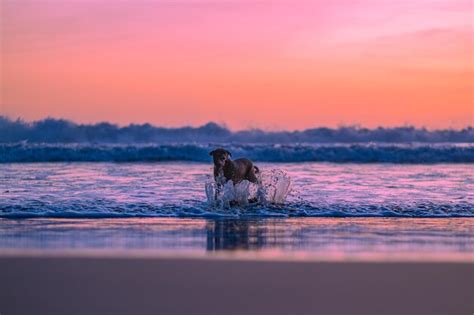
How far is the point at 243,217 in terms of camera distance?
11.6 meters

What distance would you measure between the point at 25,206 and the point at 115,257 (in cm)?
612

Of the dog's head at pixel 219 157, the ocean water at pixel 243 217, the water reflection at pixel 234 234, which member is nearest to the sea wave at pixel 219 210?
the ocean water at pixel 243 217

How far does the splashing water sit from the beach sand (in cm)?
601

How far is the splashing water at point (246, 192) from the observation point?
1255 cm

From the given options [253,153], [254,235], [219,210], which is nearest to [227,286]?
[254,235]

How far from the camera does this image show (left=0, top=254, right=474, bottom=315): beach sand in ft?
15.7

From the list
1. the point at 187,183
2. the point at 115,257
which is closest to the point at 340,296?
the point at 115,257

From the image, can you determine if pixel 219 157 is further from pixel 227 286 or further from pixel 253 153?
pixel 253 153

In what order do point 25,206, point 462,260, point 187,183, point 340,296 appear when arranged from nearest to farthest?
point 340,296, point 462,260, point 25,206, point 187,183

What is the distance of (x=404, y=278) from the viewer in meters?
5.64

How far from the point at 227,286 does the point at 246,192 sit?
307 inches

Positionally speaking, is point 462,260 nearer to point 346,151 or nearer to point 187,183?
point 187,183

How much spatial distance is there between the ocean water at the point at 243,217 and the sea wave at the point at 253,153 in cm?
957

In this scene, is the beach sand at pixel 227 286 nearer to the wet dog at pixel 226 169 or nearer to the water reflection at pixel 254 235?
the water reflection at pixel 254 235
